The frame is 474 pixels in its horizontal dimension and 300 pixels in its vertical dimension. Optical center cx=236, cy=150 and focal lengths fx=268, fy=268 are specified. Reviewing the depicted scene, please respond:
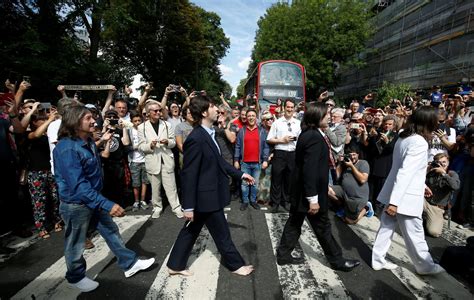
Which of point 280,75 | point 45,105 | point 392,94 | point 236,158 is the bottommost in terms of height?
point 236,158

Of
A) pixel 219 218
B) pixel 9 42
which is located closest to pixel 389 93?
pixel 219 218

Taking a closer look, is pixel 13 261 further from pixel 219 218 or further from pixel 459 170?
pixel 459 170

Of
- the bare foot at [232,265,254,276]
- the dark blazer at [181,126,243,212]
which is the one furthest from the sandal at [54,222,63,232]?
the bare foot at [232,265,254,276]

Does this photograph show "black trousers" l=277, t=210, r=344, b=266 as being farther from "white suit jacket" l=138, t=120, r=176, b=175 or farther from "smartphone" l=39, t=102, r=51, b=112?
"smartphone" l=39, t=102, r=51, b=112

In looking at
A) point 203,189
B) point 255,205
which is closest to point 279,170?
point 255,205

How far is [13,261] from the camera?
3676 millimetres

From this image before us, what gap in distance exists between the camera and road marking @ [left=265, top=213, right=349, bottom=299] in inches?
118

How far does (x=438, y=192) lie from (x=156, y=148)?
5145 mm

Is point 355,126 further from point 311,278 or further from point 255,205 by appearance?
point 311,278

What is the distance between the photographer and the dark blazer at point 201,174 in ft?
9.45

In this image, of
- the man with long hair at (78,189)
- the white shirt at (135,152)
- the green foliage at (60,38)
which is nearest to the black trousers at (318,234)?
the man with long hair at (78,189)

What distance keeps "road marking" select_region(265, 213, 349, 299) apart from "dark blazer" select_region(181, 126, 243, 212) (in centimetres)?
124

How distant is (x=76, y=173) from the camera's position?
2648 millimetres

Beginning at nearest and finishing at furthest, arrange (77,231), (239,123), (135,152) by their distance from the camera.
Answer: (77,231) → (135,152) → (239,123)
